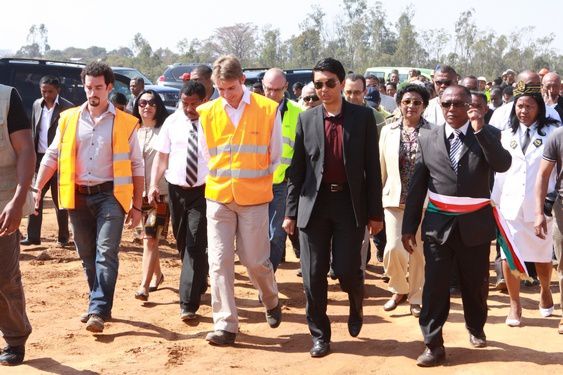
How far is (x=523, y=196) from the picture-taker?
25.8ft

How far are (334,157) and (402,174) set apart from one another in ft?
5.09

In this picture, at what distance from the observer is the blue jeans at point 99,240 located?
718 centimetres

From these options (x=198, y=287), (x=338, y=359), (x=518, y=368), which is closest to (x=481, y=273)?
(x=518, y=368)

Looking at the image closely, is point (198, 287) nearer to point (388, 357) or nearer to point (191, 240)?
point (191, 240)

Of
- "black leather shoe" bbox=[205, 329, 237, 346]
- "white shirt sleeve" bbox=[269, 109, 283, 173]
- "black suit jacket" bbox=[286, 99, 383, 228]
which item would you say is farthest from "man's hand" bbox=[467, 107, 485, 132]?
"black leather shoe" bbox=[205, 329, 237, 346]

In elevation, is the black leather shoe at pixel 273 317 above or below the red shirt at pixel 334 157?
below

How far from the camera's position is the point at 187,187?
768 centimetres

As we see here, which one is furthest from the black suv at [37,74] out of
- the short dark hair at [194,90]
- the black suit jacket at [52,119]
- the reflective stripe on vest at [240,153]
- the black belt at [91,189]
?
the reflective stripe on vest at [240,153]

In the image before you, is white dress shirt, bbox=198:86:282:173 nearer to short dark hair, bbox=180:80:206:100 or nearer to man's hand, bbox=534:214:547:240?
short dark hair, bbox=180:80:206:100

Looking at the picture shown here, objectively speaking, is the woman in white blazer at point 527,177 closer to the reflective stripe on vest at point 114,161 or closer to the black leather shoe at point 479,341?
the black leather shoe at point 479,341

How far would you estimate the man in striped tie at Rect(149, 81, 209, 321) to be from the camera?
7.65 metres

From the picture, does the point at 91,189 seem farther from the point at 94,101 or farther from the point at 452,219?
the point at 452,219

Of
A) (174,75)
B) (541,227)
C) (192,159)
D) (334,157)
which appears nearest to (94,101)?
(192,159)

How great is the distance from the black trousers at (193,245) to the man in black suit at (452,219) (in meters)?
1.92
